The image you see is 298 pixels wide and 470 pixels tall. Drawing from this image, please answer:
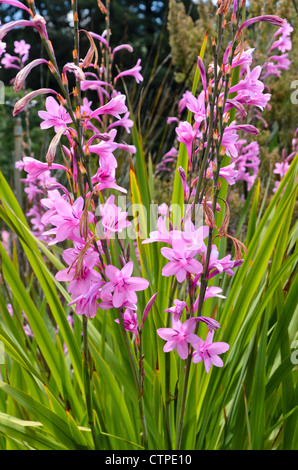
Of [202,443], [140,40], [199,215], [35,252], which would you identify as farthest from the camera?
[140,40]

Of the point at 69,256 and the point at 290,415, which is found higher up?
the point at 69,256

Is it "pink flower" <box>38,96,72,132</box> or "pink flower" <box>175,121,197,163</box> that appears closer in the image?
"pink flower" <box>38,96,72,132</box>

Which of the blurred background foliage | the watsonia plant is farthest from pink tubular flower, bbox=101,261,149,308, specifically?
the blurred background foliage

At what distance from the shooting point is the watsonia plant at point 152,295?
0.67 metres

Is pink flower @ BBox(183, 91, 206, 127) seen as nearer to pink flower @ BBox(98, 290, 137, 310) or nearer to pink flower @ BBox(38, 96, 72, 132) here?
pink flower @ BBox(38, 96, 72, 132)

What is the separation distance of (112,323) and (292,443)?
1.47 ft

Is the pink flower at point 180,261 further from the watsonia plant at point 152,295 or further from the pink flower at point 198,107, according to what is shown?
the pink flower at point 198,107

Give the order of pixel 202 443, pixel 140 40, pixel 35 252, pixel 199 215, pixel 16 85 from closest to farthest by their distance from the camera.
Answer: pixel 16 85 < pixel 199 215 < pixel 35 252 < pixel 202 443 < pixel 140 40

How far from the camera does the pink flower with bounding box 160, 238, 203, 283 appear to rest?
2.13 ft

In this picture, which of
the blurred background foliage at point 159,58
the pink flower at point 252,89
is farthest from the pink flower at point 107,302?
the blurred background foliage at point 159,58

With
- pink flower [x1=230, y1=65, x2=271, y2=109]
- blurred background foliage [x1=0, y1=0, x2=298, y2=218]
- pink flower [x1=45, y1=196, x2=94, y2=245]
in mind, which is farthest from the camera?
blurred background foliage [x1=0, y1=0, x2=298, y2=218]

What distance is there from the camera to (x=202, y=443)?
39.4 inches
